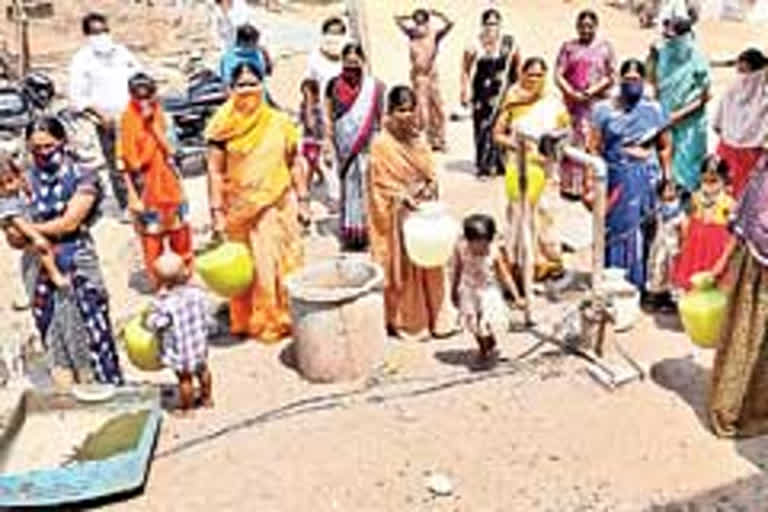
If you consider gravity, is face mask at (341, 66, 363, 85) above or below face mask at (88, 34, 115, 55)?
below

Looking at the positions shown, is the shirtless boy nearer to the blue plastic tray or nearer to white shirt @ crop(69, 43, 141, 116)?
white shirt @ crop(69, 43, 141, 116)

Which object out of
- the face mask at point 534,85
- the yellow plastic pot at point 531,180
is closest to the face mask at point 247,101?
the yellow plastic pot at point 531,180

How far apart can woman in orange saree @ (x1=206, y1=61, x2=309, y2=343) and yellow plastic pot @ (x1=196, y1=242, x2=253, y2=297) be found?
0.23 feet

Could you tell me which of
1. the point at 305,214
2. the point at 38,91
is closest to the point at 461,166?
the point at 305,214

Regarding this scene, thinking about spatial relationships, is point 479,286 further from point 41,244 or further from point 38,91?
point 38,91

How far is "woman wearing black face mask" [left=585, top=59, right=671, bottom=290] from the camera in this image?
7.21 metres

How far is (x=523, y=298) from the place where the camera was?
729 centimetres

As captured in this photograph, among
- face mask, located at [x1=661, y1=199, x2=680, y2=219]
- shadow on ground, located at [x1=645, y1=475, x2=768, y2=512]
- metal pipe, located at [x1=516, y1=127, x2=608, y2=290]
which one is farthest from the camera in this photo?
face mask, located at [x1=661, y1=199, x2=680, y2=219]

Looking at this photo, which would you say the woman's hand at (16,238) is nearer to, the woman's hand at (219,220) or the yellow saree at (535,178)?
the woman's hand at (219,220)

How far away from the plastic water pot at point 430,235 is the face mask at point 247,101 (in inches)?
40.3

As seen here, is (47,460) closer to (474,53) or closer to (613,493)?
(613,493)

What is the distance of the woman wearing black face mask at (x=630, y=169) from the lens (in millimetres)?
7211

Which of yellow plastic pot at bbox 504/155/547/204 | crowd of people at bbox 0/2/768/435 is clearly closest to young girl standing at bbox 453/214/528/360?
crowd of people at bbox 0/2/768/435

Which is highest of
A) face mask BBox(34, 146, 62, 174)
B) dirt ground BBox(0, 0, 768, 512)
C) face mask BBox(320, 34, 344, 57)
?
face mask BBox(320, 34, 344, 57)
